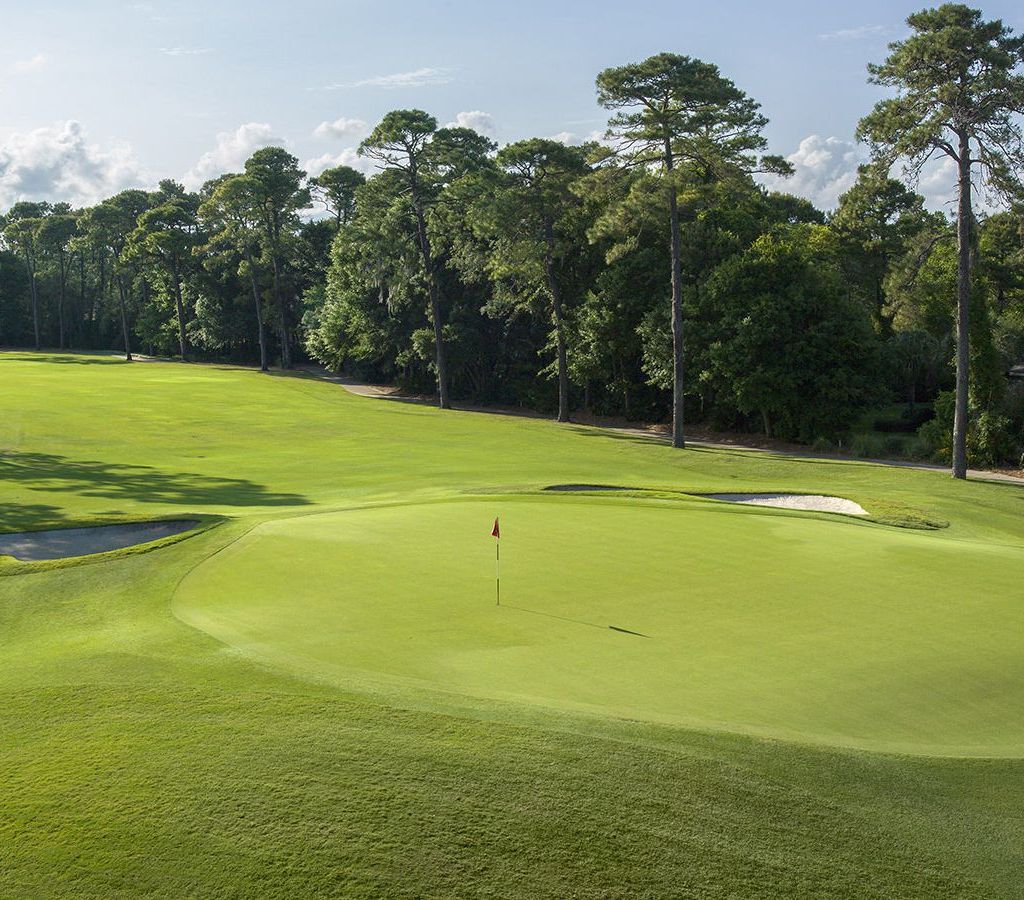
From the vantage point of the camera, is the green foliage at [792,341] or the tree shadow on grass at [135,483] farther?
the green foliage at [792,341]

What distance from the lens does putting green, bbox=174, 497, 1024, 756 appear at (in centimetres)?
832

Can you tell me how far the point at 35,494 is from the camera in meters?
22.3

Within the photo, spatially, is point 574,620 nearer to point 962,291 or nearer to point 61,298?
point 962,291

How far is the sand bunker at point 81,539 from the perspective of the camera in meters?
15.3

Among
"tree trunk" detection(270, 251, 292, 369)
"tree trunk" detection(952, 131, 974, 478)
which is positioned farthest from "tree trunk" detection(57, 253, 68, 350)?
"tree trunk" detection(952, 131, 974, 478)

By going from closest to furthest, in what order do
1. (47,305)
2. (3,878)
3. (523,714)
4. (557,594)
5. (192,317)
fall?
1. (3,878)
2. (523,714)
3. (557,594)
4. (192,317)
5. (47,305)

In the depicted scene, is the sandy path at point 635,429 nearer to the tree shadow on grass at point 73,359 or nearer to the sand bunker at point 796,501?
the sand bunker at point 796,501

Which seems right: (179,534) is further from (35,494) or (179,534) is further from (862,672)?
(862,672)

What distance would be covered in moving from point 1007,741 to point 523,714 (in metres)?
4.05

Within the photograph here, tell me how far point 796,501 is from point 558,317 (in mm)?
28367

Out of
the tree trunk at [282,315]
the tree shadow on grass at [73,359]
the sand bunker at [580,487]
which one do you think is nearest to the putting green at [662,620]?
the sand bunker at [580,487]

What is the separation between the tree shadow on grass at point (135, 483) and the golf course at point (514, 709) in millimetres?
5149

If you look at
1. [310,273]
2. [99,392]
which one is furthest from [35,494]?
[310,273]

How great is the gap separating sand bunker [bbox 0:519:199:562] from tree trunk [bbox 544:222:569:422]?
34877mm
